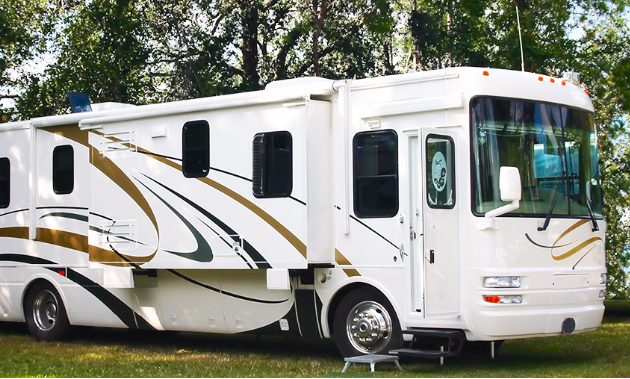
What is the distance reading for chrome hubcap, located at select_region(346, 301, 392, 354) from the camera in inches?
392

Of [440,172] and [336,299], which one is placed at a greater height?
[440,172]

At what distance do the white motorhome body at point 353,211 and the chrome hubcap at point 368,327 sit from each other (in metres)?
0.02

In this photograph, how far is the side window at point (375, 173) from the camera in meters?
9.90

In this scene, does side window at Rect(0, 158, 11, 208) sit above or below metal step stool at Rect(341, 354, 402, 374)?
above

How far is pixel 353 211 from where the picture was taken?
10203mm

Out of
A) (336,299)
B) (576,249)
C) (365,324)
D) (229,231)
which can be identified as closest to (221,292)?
(229,231)

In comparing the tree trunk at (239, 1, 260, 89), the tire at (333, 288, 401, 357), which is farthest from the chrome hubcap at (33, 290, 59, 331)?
the tree trunk at (239, 1, 260, 89)

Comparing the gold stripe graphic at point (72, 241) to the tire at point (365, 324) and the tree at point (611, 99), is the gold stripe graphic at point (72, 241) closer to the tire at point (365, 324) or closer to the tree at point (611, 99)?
the tire at point (365, 324)

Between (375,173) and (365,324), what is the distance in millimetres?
1671

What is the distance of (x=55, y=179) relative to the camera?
43.3ft

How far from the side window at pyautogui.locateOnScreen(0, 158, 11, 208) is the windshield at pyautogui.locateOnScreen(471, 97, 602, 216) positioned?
7.72m

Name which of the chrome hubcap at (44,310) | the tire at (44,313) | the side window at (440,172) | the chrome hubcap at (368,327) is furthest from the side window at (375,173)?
the chrome hubcap at (44,310)

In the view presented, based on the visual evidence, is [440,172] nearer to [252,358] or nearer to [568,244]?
[568,244]

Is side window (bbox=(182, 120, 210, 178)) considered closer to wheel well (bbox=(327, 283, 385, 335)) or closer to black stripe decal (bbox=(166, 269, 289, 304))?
black stripe decal (bbox=(166, 269, 289, 304))
